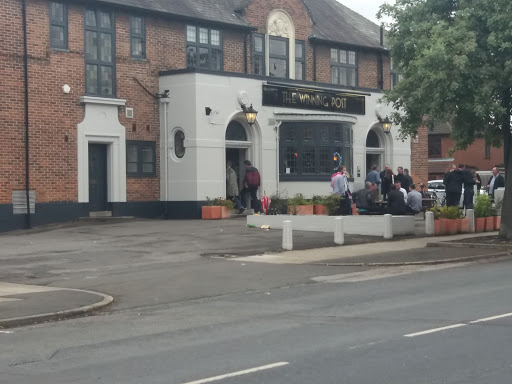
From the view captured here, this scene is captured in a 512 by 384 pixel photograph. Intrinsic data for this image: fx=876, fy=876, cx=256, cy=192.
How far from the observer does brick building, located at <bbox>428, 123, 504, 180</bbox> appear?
198 ft

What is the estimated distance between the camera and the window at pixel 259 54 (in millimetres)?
32844

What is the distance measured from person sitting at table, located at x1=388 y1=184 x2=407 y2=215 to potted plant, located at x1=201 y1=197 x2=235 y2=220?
6.18 m

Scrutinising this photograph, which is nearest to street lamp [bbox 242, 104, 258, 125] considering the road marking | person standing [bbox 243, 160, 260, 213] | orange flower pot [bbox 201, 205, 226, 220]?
person standing [bbox 243, 160, 260, 213]

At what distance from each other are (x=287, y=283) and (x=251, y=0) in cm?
1937

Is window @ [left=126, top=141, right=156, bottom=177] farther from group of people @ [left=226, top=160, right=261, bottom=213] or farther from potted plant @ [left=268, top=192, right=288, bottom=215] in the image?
potted plant @ [left=268, top=192, right=288, bottom=215]

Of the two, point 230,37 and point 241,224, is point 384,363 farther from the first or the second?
point 230,37

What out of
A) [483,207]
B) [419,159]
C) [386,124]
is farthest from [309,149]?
[419,159]

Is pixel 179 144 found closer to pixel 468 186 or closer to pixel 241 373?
pixel 468 186

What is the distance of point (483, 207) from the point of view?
25.9 metres

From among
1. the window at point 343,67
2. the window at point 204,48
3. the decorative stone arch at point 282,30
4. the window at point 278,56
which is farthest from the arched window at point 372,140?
the window at point 204,48

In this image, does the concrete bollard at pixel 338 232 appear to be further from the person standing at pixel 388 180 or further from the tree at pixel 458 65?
the person standing at pixel 388 180

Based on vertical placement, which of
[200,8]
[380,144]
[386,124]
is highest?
[200,8]

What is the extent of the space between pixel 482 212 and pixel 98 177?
39.9ft

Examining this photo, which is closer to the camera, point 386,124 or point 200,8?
point 200,8
